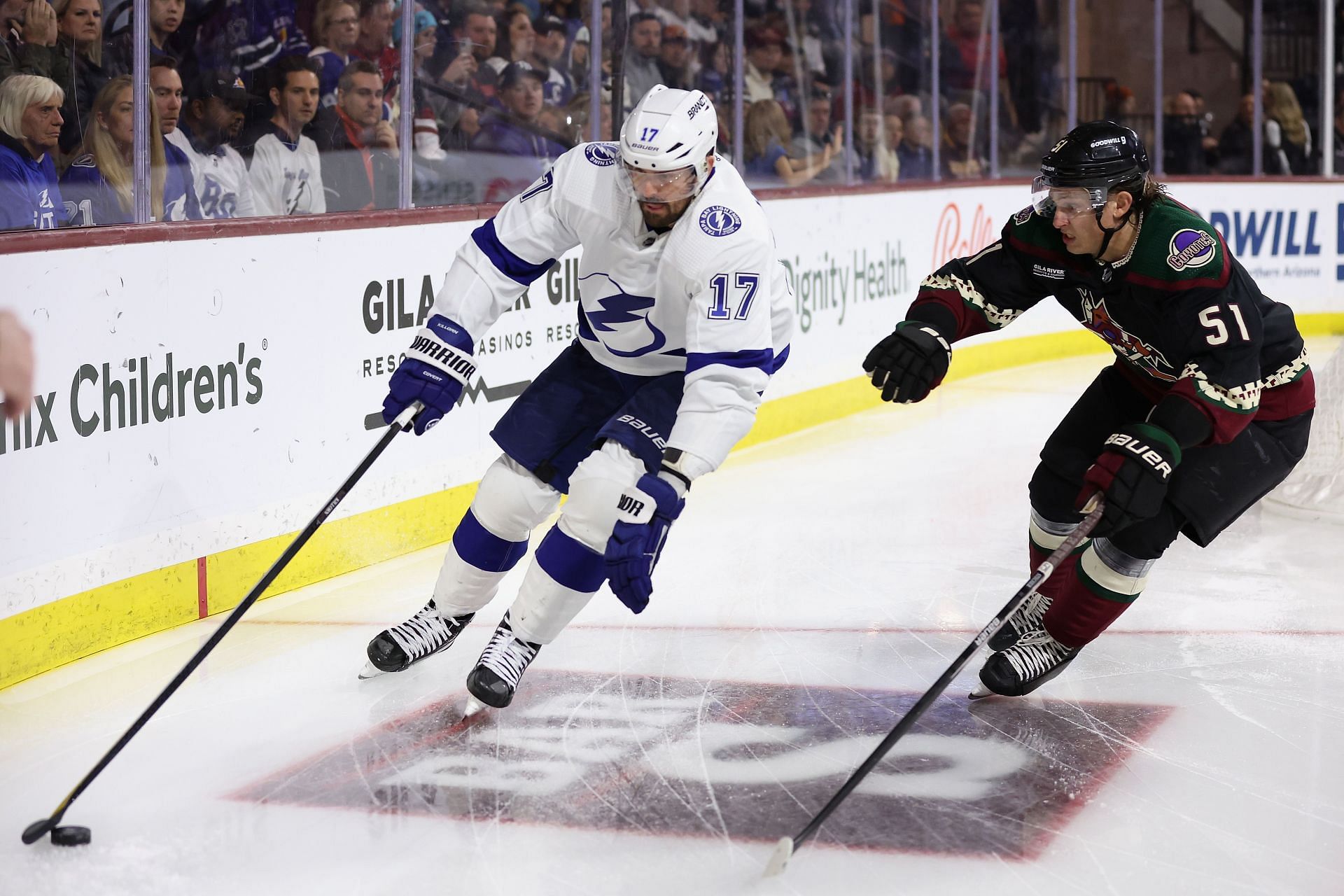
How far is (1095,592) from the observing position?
3.15 meters

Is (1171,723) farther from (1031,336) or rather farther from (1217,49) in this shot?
(1217,49)

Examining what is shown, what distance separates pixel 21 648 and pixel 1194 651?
2.67m

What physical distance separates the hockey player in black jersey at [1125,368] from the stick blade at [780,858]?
0.88 m

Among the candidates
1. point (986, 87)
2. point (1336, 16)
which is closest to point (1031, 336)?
point (986, 87)

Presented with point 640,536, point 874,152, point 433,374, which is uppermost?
point 874,152

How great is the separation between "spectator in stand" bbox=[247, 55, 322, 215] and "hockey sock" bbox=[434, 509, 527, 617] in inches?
57.2

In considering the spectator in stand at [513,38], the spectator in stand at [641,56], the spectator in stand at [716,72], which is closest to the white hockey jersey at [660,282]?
the spectator in stand at [513,38]

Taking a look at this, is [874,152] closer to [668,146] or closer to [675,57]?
[675,57]

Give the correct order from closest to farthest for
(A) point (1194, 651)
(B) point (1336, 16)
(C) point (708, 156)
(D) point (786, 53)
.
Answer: (C) point (708, 156), (A) point (1194, 651), (D) point (786, 53), (B) point (1336, 16)

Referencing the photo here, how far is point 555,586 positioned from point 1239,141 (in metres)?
8.26

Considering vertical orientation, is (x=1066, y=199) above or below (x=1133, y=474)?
above

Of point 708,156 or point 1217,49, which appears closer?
point 708,156

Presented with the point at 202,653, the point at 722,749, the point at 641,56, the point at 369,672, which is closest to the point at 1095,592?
the point at 722,749

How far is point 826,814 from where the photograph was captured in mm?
2498
